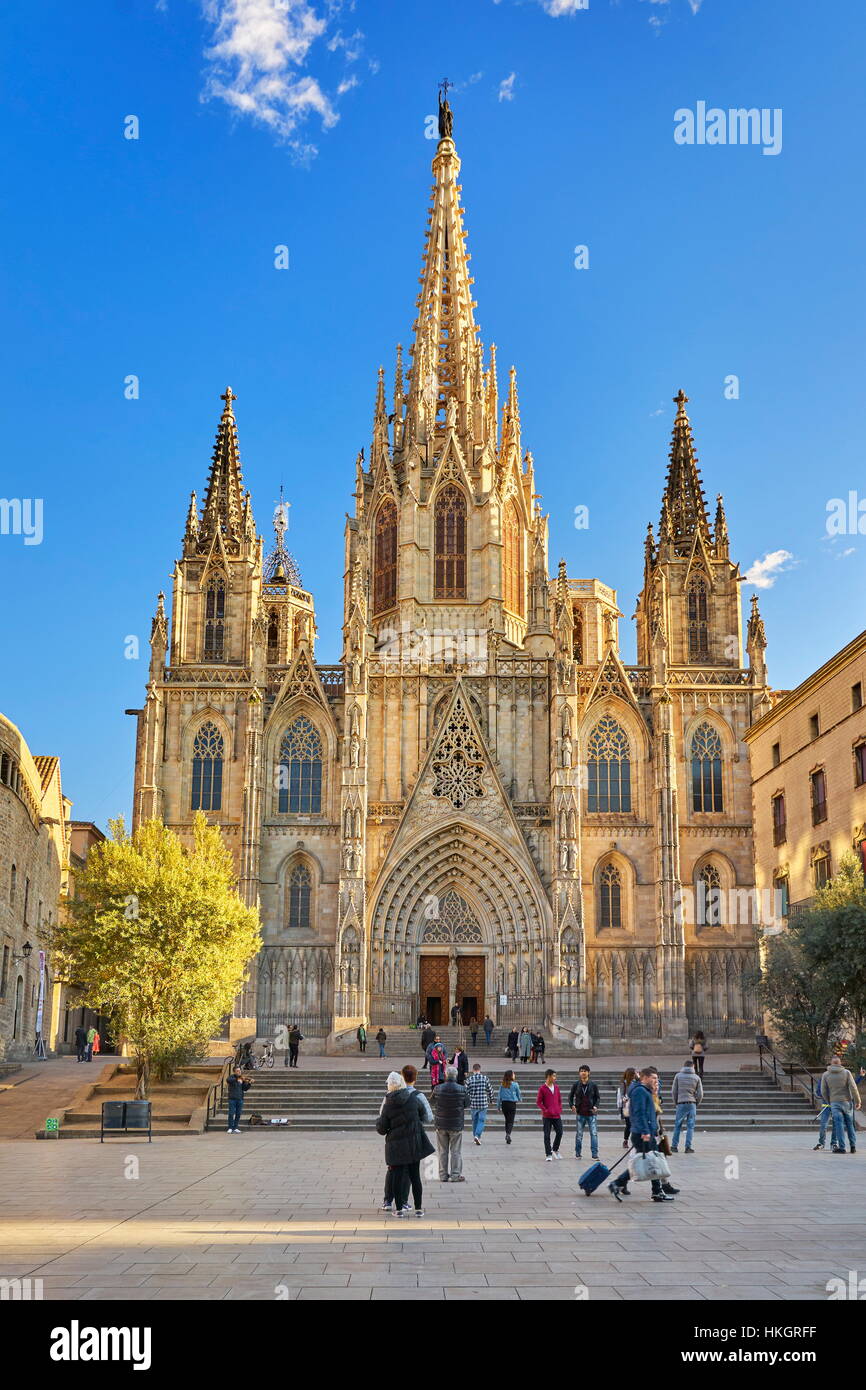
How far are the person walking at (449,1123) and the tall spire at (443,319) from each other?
4231cm

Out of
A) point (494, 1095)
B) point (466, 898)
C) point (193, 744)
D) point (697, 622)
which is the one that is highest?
point (697, 622)

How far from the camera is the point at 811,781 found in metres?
41.2

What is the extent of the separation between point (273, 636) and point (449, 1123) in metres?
58.9

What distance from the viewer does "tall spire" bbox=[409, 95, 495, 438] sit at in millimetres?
57719

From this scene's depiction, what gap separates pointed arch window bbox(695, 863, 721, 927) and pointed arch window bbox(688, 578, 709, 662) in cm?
910

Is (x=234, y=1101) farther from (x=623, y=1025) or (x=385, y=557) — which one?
(x=385, y=557)

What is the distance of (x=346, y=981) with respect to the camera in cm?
4594

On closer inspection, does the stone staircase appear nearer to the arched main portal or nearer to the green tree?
the green tree

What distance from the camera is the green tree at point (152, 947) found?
30.6 meters

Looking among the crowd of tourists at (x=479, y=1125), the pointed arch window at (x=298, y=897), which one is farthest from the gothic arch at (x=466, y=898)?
the crowd of tourists at (x=479, y=1125)

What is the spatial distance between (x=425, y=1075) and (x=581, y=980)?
38.3ft

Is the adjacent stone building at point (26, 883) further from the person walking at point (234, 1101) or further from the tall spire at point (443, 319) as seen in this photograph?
the tall spire at point (443, 319)

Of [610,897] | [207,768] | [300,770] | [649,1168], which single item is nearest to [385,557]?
[300,770]

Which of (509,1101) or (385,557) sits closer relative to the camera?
(509,1101)
